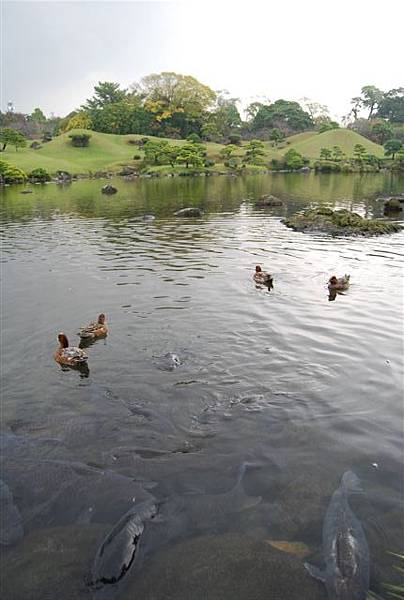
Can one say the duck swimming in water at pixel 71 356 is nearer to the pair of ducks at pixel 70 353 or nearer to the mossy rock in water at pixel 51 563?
the pair of ducks at pixel 70 353

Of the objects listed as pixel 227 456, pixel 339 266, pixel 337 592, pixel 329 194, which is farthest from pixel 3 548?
pixel 329 194

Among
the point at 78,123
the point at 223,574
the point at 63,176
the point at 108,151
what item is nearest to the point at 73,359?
the point at 223,574

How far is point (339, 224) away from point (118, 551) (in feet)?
81.4

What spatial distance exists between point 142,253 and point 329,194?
33.4 metres

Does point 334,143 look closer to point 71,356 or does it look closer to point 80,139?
point 80,139

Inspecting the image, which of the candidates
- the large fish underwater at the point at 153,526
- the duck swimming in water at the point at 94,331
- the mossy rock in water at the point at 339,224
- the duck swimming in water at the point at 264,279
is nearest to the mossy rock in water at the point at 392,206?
the mossy rock in water at the point at 339,224

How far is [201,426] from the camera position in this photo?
7703 mm

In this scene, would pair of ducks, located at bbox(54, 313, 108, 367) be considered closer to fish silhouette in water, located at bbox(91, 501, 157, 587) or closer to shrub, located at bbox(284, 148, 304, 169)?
fish silhouette in water, located at bbox(91, 501, 157, 587)

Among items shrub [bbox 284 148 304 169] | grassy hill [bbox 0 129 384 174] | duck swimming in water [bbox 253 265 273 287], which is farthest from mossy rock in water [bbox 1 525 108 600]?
shrub [bbox 284 148 304 169]

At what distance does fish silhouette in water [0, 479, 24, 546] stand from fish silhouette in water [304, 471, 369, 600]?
3682 millimetres

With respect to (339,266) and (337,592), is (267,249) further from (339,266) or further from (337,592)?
(337,592)

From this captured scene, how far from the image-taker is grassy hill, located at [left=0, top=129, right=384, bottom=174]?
80.6 m

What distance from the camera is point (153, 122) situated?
11938 centimetres

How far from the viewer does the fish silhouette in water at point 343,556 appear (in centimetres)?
466
